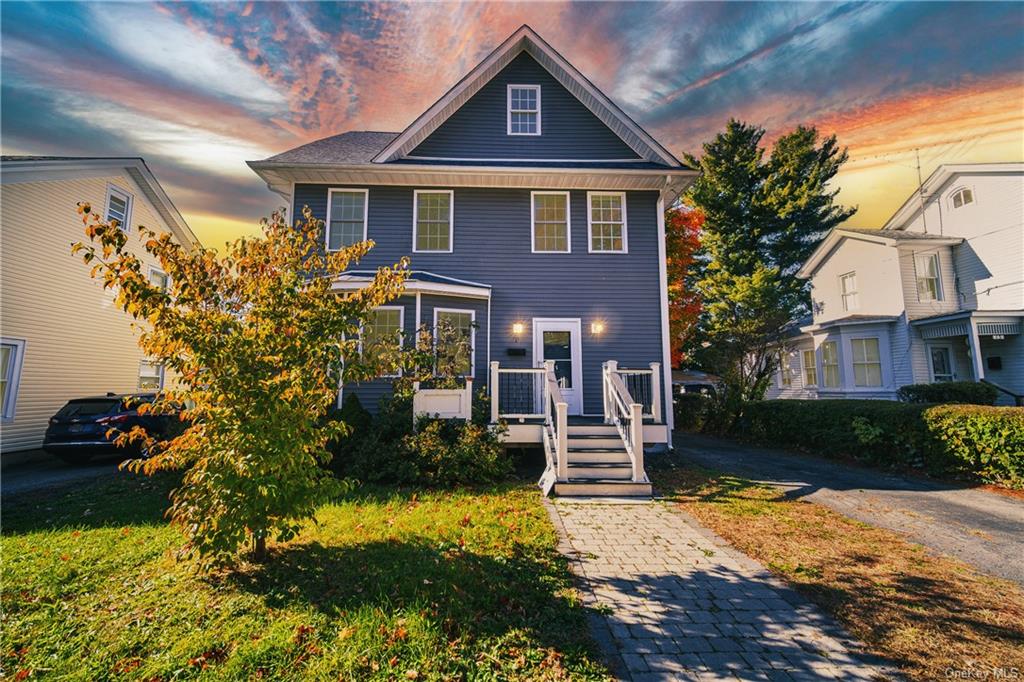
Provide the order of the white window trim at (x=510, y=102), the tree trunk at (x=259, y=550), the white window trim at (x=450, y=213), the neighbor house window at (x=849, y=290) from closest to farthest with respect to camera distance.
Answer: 1. the tree trunk at (x=259, y=550)
2. the white window trim at (x=450, y=213)
3. the white window trim at (x=510, y=102)
4. the neighbor house window at (x=849, y=290)

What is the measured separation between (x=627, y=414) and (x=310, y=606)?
6.37 m

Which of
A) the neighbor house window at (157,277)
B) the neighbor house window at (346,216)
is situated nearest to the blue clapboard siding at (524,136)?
the neighbor house window at (346,216)

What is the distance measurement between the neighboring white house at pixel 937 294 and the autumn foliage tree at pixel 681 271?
24.2 feet

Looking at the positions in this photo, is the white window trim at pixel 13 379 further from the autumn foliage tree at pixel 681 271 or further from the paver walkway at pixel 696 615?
the autumn foliage tree at pixel 681 271

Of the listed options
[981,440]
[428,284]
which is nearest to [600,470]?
[428,284]

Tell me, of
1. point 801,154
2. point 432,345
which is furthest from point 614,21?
point 801,154

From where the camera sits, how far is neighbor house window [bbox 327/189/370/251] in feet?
38.7

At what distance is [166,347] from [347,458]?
501 cm

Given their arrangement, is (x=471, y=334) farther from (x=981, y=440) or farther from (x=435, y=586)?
(x=981, y=440)

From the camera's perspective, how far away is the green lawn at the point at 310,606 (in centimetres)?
293

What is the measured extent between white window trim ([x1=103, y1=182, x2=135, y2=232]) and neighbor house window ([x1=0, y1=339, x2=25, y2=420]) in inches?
191

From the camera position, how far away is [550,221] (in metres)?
12.1

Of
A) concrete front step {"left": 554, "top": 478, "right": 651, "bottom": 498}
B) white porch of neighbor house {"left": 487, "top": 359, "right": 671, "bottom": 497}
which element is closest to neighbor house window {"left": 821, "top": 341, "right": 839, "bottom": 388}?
white porch of neighbor house {"left": 487, "top": 359, "right": 671, "bottom": 497}

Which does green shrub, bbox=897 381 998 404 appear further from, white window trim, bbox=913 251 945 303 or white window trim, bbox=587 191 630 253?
white window trim, bbox=587 191 630 253
